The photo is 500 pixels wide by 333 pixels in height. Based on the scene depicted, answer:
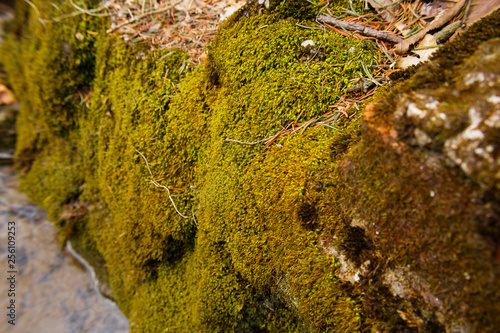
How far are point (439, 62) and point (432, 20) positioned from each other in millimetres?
1011

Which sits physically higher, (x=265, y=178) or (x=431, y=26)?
(x=431, y=26)

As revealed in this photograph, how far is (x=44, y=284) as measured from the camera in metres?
3.61

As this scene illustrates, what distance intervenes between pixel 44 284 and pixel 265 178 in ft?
12.6

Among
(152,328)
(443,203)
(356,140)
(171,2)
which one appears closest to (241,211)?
(356,140)

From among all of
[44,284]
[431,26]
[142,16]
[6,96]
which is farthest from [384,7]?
[6,96]

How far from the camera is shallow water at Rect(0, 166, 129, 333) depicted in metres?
3.41

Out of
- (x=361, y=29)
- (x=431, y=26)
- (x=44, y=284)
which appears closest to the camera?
(x=431, y=26)

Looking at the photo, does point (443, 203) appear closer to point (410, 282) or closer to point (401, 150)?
point (401, 150)

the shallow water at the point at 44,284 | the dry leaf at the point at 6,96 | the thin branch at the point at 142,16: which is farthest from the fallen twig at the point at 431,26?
the dry leaf at the point at 6,96

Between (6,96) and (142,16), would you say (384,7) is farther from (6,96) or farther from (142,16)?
(6,96)

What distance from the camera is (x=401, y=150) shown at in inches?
52.0

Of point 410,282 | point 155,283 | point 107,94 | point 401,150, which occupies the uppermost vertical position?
point 107,94

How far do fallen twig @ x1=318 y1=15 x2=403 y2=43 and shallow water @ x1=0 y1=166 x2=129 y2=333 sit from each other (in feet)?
14.6

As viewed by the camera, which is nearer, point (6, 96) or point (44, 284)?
point (44, 284)
